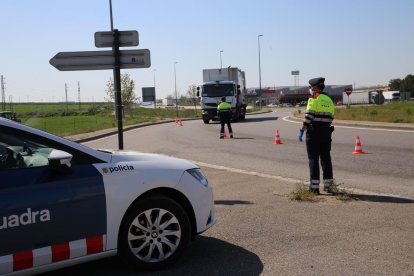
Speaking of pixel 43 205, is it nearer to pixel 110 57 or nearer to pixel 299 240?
pixel 299 240

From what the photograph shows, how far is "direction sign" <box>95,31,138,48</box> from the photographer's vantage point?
756 cm

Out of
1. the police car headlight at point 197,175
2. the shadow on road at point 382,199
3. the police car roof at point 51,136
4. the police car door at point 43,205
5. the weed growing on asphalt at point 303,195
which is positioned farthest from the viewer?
the weed growing on asphalt at point 303,195

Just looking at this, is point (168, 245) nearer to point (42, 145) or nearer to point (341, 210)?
point (42, 145)

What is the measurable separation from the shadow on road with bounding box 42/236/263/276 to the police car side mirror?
1.09m

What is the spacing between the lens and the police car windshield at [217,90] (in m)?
32.7

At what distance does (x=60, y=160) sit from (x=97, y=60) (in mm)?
3939

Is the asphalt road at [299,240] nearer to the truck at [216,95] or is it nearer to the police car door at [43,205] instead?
the police car door at [43,205]

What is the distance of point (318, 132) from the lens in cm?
761

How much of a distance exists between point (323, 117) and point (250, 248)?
10.3 ft

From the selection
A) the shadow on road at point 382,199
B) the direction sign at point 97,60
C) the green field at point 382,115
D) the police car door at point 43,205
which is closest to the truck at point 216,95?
the green field at point 382,115

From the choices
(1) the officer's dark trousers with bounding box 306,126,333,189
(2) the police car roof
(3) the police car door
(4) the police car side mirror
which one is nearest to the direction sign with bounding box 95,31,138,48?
(1) the officer's dark trousers with bounding box 306,126,333,189

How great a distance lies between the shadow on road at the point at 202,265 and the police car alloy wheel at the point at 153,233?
0.13 meters

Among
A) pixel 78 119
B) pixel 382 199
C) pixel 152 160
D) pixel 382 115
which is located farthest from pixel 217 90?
pixel 152 160

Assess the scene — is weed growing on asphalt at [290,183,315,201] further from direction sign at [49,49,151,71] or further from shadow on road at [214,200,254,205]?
direction sign at [49,49,151,71]
